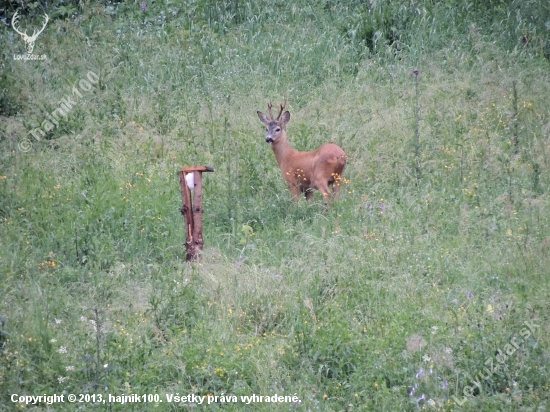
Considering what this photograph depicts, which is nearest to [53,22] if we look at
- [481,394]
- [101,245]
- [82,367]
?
[101,245]

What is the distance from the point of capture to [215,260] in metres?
7.87

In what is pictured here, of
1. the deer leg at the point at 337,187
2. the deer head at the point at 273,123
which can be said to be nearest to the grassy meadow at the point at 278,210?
the deer leg at the point at 337,187

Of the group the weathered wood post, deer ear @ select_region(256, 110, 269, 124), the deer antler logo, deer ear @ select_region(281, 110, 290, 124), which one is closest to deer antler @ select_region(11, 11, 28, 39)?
A: the deer antler logo

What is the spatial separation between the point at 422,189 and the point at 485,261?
1.77m

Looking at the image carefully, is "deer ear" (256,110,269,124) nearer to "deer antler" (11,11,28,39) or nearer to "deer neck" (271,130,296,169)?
"deer neck" (271,130,296,169)

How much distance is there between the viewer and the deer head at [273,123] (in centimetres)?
1030

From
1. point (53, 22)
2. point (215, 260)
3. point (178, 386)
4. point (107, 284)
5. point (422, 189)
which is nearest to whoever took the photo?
point (178, 386)

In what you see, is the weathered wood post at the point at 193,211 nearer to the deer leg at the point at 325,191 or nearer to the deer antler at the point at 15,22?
the deer leg at the point at 325,191

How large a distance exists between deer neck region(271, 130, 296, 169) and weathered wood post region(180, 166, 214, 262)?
2326mm

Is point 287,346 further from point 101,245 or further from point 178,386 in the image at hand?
point 101,245

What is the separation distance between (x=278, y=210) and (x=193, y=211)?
4.59 ft

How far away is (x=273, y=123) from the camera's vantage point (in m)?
10.4

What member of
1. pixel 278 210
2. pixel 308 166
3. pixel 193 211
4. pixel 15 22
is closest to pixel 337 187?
pixel 308 166

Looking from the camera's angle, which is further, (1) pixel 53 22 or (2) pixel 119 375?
(1) pixel 53 22
